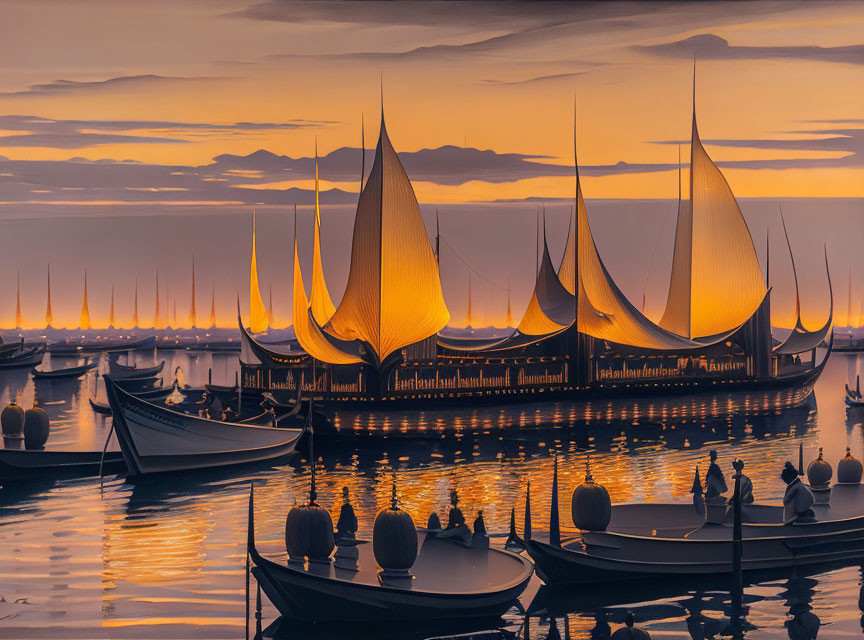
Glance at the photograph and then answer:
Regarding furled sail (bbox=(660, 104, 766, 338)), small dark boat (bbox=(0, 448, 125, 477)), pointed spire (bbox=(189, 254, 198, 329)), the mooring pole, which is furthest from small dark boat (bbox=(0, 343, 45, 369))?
the mooring pole

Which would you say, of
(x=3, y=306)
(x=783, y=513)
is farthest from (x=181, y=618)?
(x=3, y=306)

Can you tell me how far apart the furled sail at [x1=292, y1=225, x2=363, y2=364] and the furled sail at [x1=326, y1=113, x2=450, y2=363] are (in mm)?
402

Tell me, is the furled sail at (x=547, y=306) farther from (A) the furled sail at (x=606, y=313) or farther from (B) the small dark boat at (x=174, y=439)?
(B) the small dark boat at (x=174, y=439)

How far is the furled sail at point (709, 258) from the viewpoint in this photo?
26984mm

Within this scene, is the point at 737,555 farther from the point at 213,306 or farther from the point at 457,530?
the point at 213,306

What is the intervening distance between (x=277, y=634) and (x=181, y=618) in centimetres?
103

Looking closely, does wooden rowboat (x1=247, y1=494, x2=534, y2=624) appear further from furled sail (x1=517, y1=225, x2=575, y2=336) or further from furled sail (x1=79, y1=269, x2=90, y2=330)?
furled sail (x1=517, y1=225, x2=575, y2=336)

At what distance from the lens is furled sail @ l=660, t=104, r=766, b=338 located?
2698 cm

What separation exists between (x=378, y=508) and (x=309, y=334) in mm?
7969

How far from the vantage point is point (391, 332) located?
23.7 metres

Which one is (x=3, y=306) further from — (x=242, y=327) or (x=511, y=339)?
(x=511, y=339)

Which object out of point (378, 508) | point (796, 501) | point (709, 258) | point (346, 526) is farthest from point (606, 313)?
point (346, 526)

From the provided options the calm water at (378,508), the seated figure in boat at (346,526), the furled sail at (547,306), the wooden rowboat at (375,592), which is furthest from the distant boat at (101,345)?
the wooden rowboat at (375,592)

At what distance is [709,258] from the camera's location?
2734 cm
